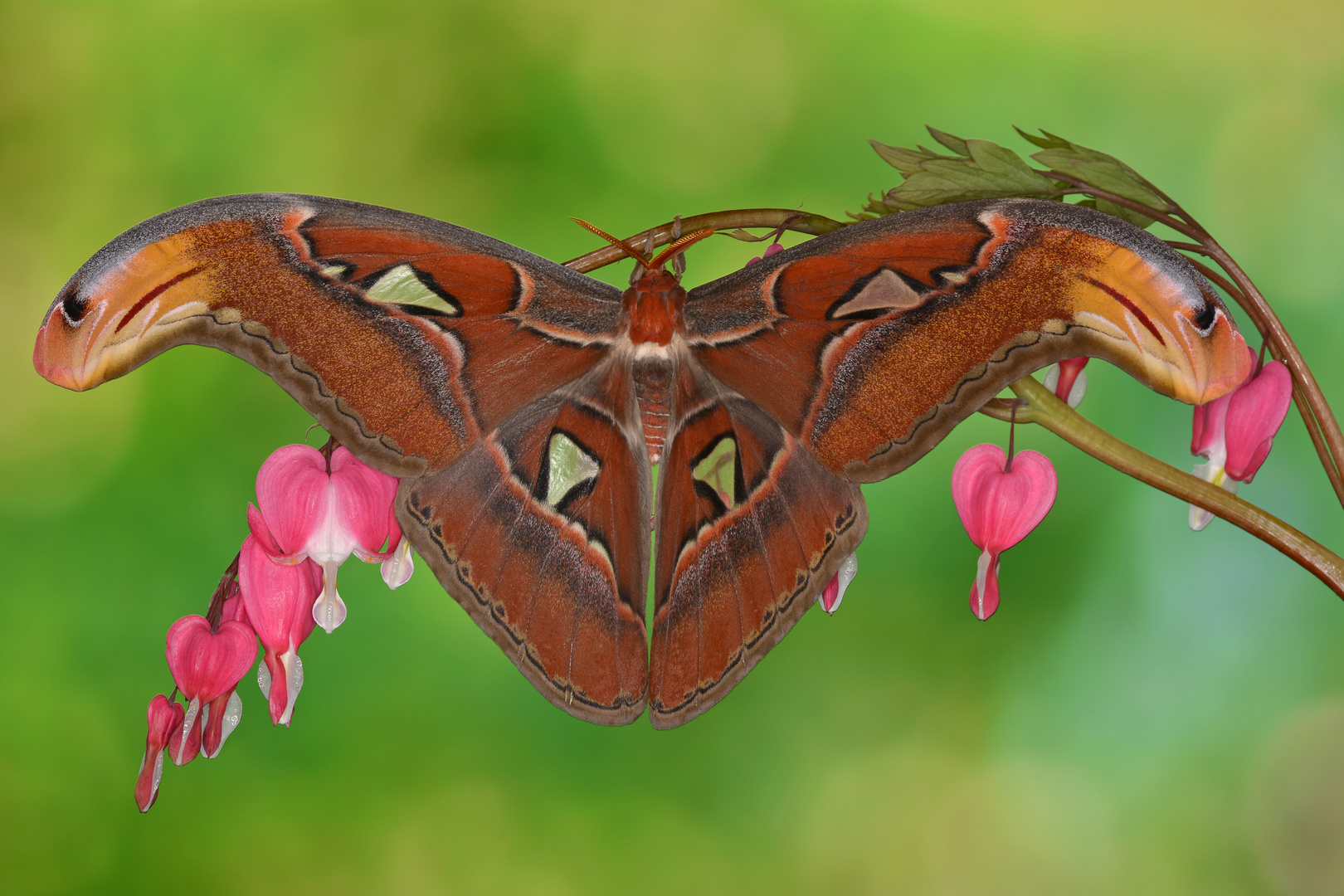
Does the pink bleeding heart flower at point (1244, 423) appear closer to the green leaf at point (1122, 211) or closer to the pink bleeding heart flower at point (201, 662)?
the green leaf at point (1122, 211)

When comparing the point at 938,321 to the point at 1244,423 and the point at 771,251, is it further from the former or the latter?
the point at 1244,423

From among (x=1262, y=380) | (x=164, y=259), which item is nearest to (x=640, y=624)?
(x=164, y=259)

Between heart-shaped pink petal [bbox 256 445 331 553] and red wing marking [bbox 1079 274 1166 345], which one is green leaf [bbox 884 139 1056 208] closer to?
red wing marking [bbox 1079 274 1166 345]

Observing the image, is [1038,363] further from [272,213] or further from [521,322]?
[272,213]

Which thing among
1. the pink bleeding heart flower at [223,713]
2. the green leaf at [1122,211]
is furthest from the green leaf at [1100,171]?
the pink bleeding heart flower at [223,713]

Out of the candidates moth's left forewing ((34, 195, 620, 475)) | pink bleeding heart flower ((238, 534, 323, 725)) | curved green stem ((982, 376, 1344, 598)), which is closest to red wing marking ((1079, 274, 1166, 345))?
curved green stem ((982, 376, 1344, 598))

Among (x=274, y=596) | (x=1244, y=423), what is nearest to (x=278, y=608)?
(x=274, y=596)
